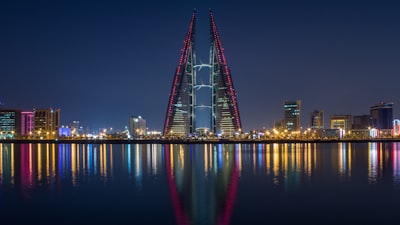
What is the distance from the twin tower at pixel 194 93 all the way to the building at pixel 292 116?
58.9 meters

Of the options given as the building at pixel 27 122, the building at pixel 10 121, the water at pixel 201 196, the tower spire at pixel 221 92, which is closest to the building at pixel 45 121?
the building at pixel 27 122

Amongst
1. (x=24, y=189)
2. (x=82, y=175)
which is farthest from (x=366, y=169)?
(x=24, y=189)

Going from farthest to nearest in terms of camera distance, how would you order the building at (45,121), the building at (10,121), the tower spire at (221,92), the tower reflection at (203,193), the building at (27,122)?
the building at (27,122) < the building at (45,121) < the building at (10,121) < the tower spire at (221,92) < the tower reflection at (203,193)

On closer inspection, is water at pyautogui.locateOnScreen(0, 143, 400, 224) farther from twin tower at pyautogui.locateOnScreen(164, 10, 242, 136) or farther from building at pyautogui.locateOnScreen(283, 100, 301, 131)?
building at pyautogui.locateOnScreen(283, 100, 301, 131)

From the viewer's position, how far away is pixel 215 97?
323ft

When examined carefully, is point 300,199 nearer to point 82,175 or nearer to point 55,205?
point 55,205

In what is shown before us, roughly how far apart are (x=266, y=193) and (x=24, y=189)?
1048cm

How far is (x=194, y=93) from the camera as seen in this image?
99.0 m

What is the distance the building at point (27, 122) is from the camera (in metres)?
148

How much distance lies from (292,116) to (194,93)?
219 ft

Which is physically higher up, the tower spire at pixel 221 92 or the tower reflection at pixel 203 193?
the tower spire at pixel 221 92

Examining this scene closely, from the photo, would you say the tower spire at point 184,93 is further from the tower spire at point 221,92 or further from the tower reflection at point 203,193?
the tower reflection at point 203,193

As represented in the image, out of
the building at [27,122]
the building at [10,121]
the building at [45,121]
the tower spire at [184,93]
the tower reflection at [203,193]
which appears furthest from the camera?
the building at [27,122]

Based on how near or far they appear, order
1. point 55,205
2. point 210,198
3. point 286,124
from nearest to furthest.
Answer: point 55,205, point 210,198, point 286,124
